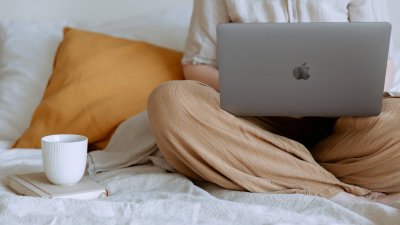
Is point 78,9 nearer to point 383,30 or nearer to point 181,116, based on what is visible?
point 181,116

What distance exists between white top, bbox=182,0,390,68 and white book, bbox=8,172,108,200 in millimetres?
538

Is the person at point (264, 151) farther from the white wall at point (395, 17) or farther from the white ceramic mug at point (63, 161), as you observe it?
the white wall at point (395, 17)

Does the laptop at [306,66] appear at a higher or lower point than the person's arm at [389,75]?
higher

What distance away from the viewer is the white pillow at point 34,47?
1.87 meters

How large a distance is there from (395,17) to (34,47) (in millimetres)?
1144

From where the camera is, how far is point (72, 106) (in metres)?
1.75

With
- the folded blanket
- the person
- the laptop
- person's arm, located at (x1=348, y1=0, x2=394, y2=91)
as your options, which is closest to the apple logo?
the laptop

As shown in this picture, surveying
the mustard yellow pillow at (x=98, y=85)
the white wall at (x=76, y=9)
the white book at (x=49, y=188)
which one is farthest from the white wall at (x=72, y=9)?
the white book at (x=49, y=188)

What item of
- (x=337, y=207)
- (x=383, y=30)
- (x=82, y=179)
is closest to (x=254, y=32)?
(x=383, y=30)

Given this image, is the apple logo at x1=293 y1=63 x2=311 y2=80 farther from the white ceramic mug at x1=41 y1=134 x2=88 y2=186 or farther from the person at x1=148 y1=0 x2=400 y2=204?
the white ceramic mug at x1=41 y1=134 x2=88 y2=186

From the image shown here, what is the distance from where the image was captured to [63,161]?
1.30 m

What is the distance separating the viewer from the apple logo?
1.25 metres

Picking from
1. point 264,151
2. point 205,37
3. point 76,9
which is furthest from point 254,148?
point 76,9

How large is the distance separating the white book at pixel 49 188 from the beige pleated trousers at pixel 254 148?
188mm
